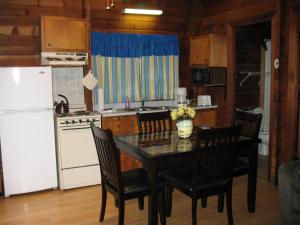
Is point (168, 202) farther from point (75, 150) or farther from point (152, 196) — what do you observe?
point (75, 150)

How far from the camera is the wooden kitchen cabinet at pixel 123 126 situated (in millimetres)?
4355

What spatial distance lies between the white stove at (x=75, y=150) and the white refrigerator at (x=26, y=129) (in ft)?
0.37

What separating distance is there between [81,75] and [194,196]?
2.75m

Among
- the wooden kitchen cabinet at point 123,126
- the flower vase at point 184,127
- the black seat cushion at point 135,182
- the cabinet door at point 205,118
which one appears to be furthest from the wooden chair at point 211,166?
the cabinet door at point 205,118

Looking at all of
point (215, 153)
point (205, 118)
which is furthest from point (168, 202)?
point (205, 118)

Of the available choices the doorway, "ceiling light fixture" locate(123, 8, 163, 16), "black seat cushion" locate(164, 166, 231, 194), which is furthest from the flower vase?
the doorway

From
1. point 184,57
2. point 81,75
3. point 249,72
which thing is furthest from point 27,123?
point 249,72

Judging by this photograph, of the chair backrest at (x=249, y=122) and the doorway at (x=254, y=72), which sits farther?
the doorway at (x=254, y=72)

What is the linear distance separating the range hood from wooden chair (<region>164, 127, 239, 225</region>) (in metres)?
2.29

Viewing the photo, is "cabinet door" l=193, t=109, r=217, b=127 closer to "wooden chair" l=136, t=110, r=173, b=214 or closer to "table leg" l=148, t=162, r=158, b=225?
"wooden chair" l=136, t=110, r=173, b=214

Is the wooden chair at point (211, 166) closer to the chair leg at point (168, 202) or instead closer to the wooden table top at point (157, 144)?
the wooden table top at point (157, 144)

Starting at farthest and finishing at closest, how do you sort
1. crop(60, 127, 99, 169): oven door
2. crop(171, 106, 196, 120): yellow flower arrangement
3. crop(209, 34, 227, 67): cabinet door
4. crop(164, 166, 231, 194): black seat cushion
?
1. crop(209, 34, 227, 67): cabinet door
2. crop(60, 127, 99, 169): oven door
3. crop(171, 106, 196, 120): yellow flower arrangement
4. crop(164, 166, 231, 194): black seat cushion

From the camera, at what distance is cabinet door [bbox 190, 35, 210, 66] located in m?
4.87

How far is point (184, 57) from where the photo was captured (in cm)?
560
